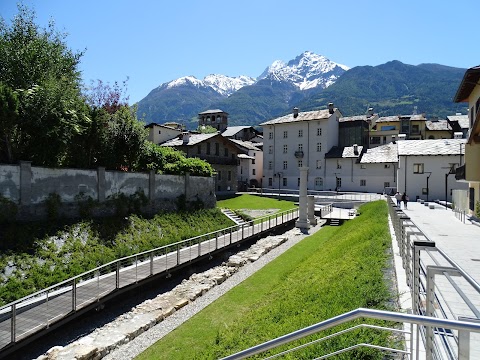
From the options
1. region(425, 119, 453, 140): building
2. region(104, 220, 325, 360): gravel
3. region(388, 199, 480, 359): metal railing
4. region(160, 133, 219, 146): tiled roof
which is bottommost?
region(104, 220, 325, 360): gravel

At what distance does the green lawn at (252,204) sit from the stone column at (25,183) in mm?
26537

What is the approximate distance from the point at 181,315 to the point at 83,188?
36.8 feet

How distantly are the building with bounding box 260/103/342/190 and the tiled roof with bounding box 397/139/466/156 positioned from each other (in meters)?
16.3

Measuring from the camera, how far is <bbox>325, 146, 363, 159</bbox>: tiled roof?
5861 cm

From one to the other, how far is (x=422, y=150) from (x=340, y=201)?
41.5ft

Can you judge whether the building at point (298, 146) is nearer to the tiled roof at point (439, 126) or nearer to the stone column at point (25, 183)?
the tiled roof at point (439, 126)

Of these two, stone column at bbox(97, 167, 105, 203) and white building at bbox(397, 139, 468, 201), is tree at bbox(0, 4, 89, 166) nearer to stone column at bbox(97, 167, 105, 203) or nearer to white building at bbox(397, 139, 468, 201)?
stone column at bbox(97, 167, 105, 203)

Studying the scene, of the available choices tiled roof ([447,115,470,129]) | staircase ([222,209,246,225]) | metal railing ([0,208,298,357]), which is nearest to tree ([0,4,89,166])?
metal railing ([0,208,298,357])

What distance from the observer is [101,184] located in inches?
873

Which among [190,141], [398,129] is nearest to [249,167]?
[190,141]

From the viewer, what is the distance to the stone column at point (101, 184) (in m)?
22.0

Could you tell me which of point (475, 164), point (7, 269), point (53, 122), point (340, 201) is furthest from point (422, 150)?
point (7, 269)

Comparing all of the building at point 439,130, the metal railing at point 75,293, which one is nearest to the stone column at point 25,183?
the metal railing at point 75,293

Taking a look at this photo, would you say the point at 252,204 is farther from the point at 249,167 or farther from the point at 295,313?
the point at 295,313
